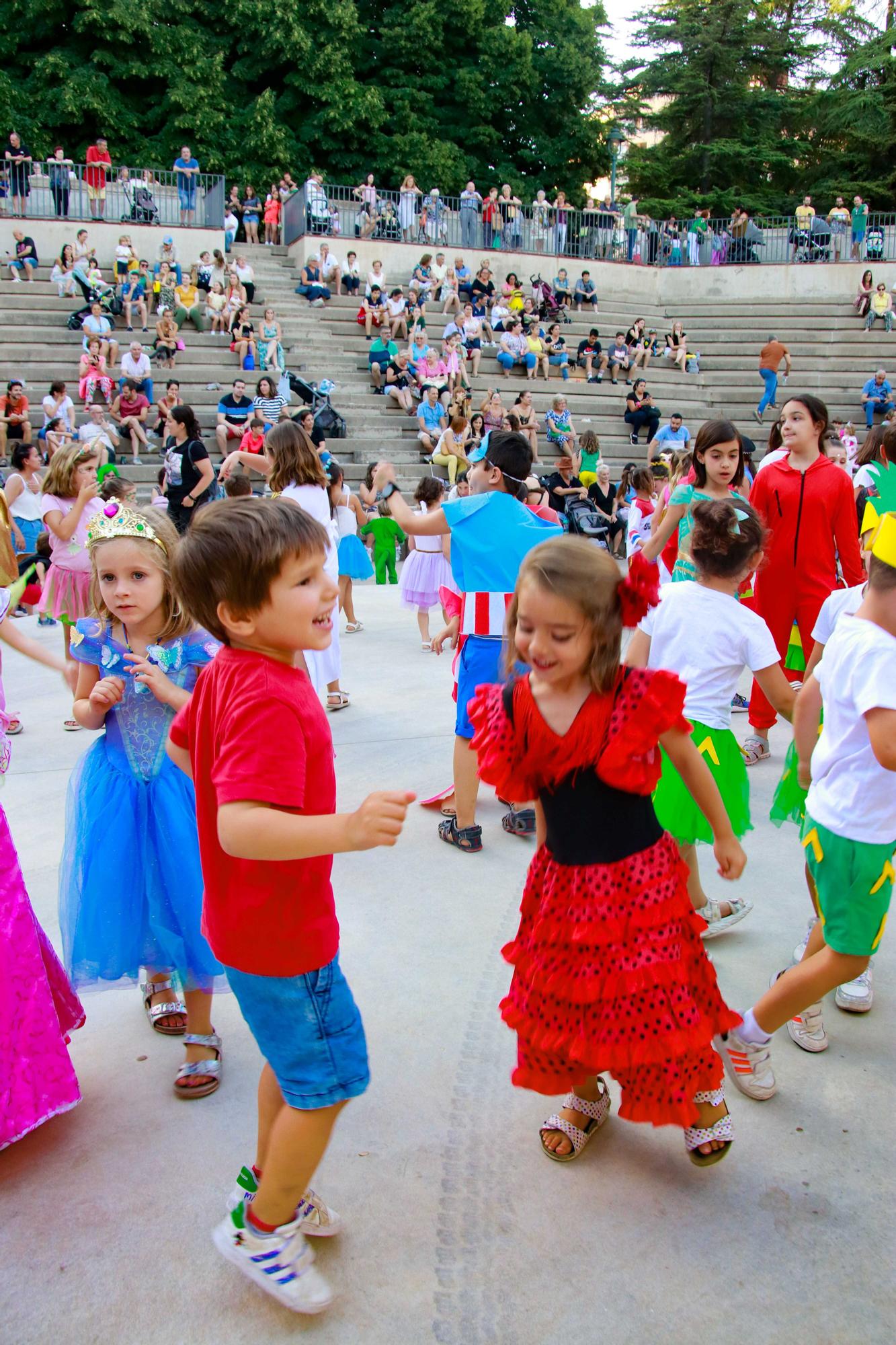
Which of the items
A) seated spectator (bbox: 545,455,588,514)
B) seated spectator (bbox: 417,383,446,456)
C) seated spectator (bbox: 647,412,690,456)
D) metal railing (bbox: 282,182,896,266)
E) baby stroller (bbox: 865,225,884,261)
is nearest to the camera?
seated spectator (bbox: 545,455,588,514)

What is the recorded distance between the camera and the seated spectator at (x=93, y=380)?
50.9 ft

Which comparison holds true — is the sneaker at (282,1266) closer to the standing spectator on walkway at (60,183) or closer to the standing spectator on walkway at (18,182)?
the standing spectator on walkway at (60,183)

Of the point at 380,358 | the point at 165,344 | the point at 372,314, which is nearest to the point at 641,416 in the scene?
the point at 380,358

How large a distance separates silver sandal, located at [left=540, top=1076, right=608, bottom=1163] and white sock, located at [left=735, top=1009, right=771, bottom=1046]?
15.8 inches

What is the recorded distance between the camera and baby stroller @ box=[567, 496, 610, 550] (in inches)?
509

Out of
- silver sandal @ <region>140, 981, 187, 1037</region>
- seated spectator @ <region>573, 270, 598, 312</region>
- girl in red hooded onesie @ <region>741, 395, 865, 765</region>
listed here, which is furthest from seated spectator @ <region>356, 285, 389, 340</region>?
silver sandal @ <region>140, 981, 187, 1037</region>

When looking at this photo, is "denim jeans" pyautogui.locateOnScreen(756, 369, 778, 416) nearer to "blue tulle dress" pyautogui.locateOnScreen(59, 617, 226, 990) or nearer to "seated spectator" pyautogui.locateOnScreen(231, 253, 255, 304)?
"seated spectator" pyautogui.locateOnScreen(231, 253, 255, 304)

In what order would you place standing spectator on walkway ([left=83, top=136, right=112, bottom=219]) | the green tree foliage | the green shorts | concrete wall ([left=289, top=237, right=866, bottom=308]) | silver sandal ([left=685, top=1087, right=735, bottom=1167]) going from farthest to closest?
1. the green tree foliage
2. concrete wall ([left=289, top=237, right=866, bottom=308])
3. standing spectator on walkway ([left=83, top=136, right=112, bottom=219])
4. the green shorts
5. silver sandal ([left=685, top=1087, right=735, bottom=1167])

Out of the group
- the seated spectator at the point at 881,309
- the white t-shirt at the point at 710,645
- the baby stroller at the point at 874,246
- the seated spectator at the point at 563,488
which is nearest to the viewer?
the white t-shirt at the point at 710,645

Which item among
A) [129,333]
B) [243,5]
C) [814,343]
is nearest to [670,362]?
[814,343]

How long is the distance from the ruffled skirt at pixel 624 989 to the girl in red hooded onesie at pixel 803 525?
329 cm

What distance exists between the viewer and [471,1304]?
2.05m

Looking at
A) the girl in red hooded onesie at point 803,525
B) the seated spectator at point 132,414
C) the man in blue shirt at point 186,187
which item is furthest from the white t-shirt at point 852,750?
the man in blue shirt at point 186,187

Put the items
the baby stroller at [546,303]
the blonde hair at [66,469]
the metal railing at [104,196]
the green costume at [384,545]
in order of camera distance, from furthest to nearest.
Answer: the baby stroller at [546,303] → the metal railing at [104,196] → the green costume at [384,545] → the blonde hair at [66,469]
